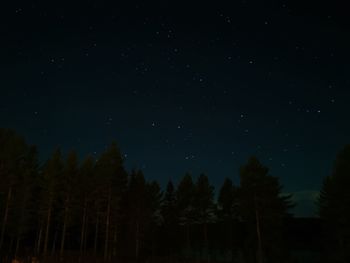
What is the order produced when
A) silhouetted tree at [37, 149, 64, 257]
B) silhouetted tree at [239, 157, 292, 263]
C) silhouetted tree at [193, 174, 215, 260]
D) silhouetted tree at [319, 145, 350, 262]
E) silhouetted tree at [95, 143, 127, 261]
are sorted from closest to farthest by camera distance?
silhouetted tree at [319, 145, 350, 262] → silhouetted tree at [239, 157, 292, 263] → silhouetted tree at [95, 143, 127, 261] → silhouetted tree at [37, 149, 64, 257] → silhouetted tree at [193, 174, 215, 260]

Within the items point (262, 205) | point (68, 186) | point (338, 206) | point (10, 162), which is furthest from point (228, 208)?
point (10, 162)

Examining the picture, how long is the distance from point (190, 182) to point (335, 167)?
24.0m

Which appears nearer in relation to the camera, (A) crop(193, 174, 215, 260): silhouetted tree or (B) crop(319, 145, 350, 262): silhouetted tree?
(B) crop(319, 145, 350, 262): silhouetted tree

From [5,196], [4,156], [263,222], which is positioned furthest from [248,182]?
[5,196]

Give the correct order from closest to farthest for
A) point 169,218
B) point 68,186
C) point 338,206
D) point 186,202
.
→ 1. point 338,206
2. point 68,186
3. point 186,202
4. point 169,218

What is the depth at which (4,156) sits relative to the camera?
32.9 meters

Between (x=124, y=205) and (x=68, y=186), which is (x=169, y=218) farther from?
(x=68, y=186)

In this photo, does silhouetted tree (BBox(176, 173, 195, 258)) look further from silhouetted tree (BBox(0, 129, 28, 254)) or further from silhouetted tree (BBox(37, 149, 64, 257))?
silhouetted tree (BBox(0, 129, 28, 254))

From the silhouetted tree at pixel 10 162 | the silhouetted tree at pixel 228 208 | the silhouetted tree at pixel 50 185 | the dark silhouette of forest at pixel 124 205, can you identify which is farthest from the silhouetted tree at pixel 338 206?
the silhouetted tree at pixel 10 162

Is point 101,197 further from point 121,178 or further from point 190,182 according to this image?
point 190,182

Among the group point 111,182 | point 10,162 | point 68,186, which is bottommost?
point 68,186

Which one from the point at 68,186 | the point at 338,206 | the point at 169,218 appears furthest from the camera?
the point at 169,218

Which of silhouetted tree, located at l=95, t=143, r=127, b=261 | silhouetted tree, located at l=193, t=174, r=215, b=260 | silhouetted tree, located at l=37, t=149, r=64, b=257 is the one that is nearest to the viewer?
silhouetted tree, located at l=95, t=143, r=127, b=261

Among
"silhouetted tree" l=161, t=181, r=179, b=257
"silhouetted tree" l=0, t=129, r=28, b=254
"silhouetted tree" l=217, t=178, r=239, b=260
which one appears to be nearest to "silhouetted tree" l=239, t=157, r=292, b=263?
"silhouetted tree" l=217, t=178, r=239, b=260
